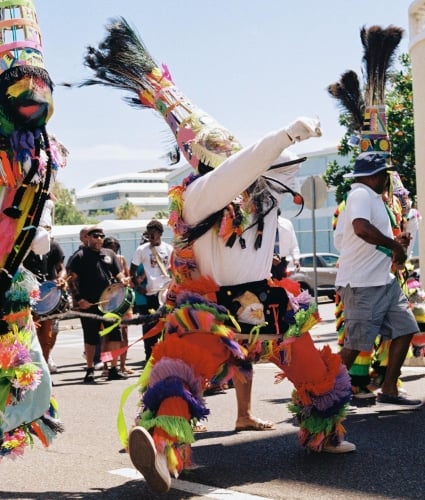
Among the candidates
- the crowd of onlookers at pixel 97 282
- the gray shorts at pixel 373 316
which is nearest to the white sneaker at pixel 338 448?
the gray shorts at pixel 373 316

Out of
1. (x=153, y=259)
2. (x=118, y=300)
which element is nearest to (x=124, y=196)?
(x=153, y=259)

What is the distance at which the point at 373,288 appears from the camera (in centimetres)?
652

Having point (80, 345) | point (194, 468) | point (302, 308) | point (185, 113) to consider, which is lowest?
point (80, 345)

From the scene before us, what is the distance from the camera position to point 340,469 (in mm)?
4828

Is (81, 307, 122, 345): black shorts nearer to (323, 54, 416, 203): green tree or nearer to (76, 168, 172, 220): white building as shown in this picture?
(323, 54, 416, 203): green tree

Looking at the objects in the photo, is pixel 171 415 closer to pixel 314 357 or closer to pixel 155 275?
pixel 314 357

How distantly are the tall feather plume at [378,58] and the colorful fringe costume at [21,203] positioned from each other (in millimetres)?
3640

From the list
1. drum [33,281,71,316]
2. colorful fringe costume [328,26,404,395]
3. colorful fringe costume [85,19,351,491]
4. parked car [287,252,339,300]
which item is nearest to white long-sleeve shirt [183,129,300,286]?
colorful fringe costume [85,19,351,491]

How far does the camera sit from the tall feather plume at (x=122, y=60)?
516cm

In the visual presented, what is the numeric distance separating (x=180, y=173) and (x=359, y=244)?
48.5m

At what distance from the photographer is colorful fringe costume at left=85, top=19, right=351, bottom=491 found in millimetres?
4426

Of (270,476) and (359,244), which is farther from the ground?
(359,244)

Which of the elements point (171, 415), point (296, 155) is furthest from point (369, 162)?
point (171, 415)

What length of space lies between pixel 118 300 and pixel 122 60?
10.3ft
